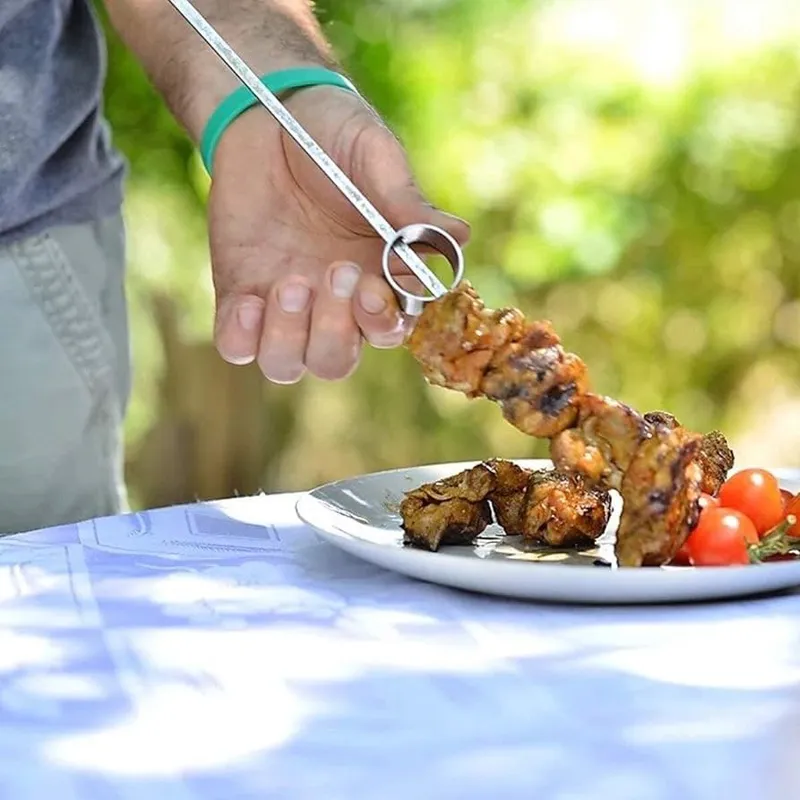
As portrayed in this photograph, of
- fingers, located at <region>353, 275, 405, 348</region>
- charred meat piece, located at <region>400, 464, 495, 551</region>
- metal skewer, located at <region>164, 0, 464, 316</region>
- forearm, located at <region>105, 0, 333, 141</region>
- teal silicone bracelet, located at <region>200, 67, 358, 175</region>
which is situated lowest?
charred meat piece, located at <region>400, 464, 495, 551</region>

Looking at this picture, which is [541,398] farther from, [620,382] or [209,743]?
[620,382]

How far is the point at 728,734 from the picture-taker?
0.99m

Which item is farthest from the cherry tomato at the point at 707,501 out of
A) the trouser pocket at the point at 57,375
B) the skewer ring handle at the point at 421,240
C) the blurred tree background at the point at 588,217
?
the blurred tree background at the point at 588,217

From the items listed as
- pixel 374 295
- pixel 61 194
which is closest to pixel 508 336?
pixel 374 295

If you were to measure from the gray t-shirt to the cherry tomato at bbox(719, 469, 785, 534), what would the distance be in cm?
89

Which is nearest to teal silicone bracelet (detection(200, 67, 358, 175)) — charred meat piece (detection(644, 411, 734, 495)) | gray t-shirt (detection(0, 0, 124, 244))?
gray t-shirt (detection(0, 0, 124, 244))

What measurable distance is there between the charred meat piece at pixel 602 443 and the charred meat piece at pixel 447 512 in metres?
0.11

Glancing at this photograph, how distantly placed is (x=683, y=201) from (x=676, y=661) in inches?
142

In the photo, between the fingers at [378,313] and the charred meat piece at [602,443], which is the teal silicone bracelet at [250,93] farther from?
the charred meat piece at [602,443]

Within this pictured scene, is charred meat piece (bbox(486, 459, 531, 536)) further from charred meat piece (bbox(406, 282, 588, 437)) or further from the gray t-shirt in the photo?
the gray t-shirt

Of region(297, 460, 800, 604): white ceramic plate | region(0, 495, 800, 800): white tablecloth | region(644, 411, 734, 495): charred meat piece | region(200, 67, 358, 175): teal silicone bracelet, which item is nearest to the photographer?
region(0, 495, 800, 800): white tablecloth

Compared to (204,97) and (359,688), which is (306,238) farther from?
(359,688)

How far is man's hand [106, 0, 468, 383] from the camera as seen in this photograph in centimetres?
163

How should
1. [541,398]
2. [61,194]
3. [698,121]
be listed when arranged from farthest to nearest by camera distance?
[698,121] → [61,194] → [541,398]
